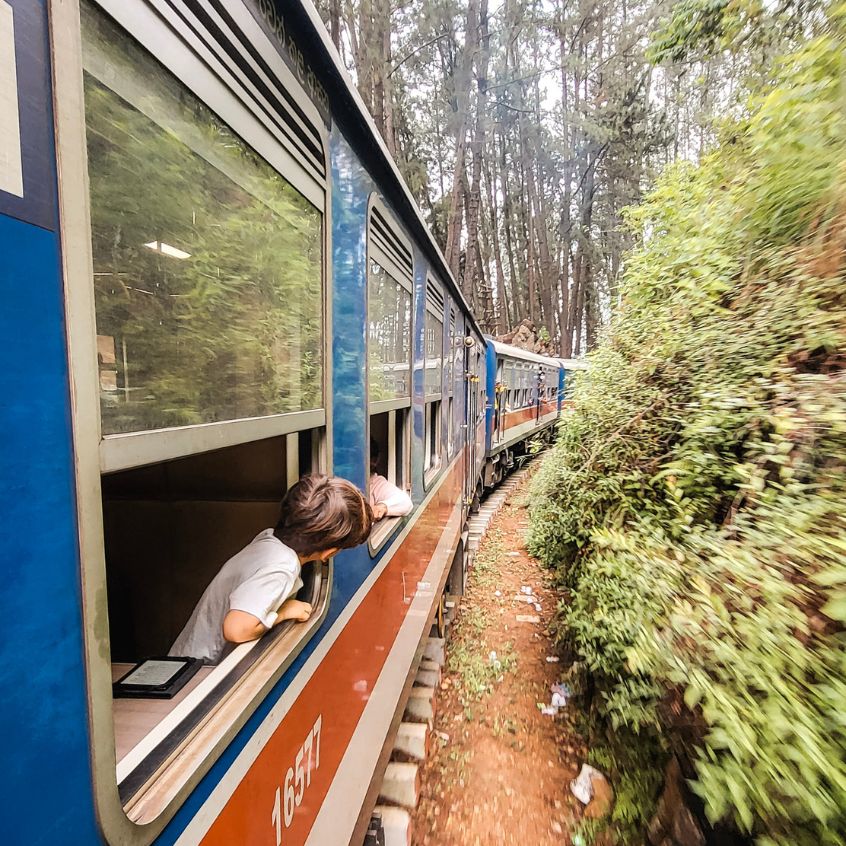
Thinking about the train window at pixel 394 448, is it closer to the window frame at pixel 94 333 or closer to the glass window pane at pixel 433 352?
the glass window pane at pixel 433 352

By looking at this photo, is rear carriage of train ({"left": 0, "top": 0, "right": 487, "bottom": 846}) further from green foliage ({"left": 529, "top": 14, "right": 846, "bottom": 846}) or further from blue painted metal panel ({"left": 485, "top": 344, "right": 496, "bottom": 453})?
blue painted metal panel ({"left": 485, "top": 344, "right": 496, "bottom": 453})

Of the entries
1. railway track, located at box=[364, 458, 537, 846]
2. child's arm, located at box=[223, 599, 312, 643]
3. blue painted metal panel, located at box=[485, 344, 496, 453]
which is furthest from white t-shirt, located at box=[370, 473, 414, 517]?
blue painted metal panel, located at box=[485, 344, 496, 453]

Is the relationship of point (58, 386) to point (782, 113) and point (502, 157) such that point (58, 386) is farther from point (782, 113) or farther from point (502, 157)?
point (502, 157)

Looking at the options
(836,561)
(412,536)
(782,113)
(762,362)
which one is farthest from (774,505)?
(782,113)

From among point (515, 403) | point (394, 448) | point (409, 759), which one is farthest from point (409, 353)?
point (515, 403)

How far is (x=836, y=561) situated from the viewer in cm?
171

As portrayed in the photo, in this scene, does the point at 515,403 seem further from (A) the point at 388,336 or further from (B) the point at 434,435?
(A) the point at 388,336

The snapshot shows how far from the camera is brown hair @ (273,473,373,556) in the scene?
1.47m

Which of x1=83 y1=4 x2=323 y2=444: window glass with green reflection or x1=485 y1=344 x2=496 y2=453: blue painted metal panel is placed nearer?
x1=83 y1=4 x2=323 y2=444: window glass with green reflection

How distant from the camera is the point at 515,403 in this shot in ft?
43.3

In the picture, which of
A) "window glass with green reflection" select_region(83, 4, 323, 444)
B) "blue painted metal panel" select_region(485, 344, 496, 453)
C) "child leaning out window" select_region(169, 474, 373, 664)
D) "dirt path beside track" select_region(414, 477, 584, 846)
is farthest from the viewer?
"blue painted metal panel" select_region(485, 344, 496, 453)

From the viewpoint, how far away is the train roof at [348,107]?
1.29 m

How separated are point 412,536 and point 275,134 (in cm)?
225

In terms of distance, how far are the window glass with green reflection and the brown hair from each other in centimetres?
31
